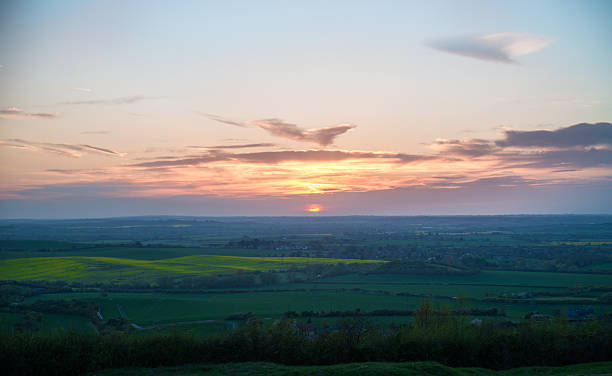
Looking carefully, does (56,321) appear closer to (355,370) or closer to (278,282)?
(278,282)

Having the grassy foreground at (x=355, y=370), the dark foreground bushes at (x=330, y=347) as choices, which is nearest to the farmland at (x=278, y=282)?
the dark foreground bushes at (x=330, y=347)

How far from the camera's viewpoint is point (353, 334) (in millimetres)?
22109

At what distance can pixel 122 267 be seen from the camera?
75625mm

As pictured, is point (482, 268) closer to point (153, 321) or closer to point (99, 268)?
point (153, 321)

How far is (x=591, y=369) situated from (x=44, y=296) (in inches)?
2084

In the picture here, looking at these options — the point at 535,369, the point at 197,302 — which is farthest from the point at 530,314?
the point at 197,302

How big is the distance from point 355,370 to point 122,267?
68.7 m

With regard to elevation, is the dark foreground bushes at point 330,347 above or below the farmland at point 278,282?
above

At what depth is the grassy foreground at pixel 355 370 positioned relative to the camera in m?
17.0

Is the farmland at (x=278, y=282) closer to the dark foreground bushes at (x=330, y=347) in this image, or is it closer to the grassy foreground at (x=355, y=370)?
the dark foreground bushes at (x=330, y=347)

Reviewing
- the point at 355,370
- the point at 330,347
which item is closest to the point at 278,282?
the point at 330,347

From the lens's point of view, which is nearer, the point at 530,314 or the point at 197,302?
the point at 530,314

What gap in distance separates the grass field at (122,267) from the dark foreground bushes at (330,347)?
4774 cm

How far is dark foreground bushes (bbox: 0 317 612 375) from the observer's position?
19594mm
